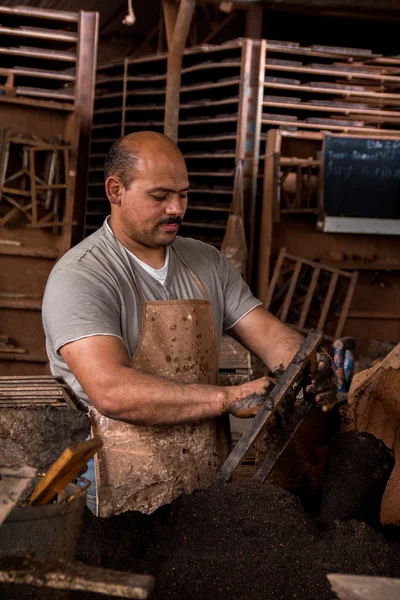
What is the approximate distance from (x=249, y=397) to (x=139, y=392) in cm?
35

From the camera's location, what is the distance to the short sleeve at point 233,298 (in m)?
3.21

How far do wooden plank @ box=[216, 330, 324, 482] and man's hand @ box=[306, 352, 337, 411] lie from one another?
156 mm

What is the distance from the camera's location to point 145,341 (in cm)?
279

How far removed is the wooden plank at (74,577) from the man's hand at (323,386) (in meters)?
1.46

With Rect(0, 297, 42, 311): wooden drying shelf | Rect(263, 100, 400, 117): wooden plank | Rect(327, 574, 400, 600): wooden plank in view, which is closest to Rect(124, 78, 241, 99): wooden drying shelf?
Rect(263, 100, 400, 117): wooden plank

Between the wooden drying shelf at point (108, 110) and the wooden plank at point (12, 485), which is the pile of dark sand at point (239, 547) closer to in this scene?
the wooden plank at point (12, 485)

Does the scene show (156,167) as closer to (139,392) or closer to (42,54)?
(139,392)

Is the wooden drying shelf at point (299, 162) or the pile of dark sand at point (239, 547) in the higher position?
the wooden drying shelf at point (299, 162)

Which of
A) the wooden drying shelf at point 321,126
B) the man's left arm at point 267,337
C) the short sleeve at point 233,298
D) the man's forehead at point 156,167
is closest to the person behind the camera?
the man's forehead at point 156,167

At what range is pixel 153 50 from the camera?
45.1ft

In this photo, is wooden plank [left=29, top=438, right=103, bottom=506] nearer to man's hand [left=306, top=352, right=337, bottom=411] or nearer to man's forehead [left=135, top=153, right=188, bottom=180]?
man's hand [left=306, top=352, right=337, bottom=411]

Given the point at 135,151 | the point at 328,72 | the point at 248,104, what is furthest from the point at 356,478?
the point at 328,72

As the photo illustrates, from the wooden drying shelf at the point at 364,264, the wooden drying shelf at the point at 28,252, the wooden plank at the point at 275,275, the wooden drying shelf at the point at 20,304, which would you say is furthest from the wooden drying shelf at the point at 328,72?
the wooden drying shelf at the point at 20,304

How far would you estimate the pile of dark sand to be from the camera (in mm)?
1933
